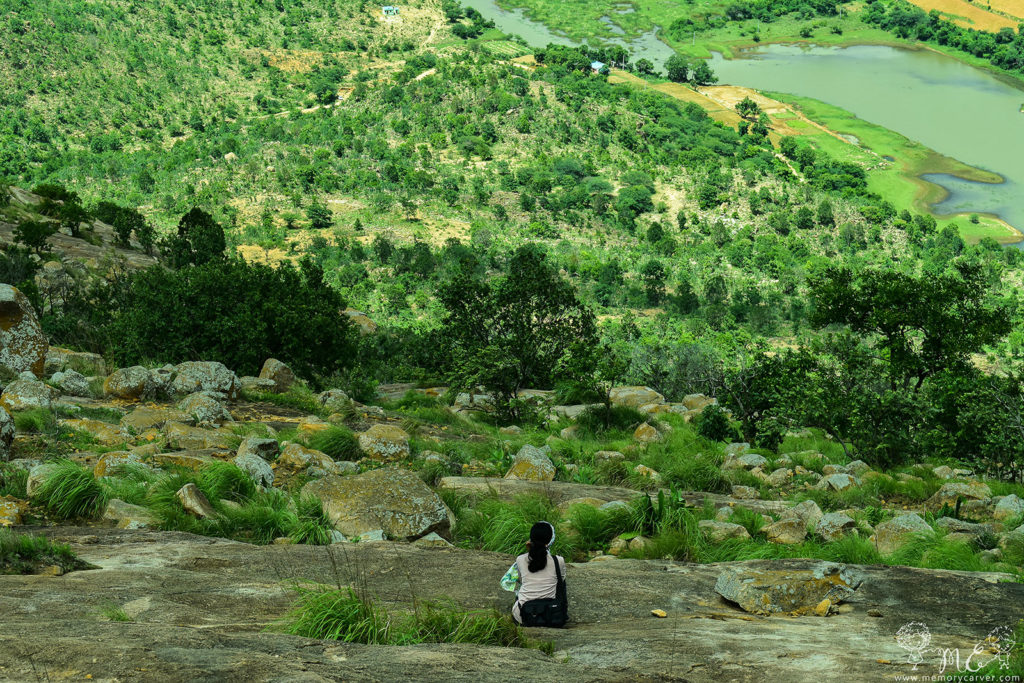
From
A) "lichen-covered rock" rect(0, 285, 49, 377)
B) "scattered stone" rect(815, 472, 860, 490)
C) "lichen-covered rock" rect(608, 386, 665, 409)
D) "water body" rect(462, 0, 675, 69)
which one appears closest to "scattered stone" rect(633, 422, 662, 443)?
"scattered stone" rect(815, 472, 860, 490)

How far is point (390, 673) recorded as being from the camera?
16.7ft

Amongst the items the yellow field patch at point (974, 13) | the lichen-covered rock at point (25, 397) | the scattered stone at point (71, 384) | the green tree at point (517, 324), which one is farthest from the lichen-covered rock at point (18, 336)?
the yellow field patch at point (974, 13)

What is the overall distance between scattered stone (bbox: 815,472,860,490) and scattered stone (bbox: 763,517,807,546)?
475 cm

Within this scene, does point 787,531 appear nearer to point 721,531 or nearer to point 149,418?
point 721,531

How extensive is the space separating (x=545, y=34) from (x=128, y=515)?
174m

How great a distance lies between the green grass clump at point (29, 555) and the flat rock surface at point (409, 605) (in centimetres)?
28

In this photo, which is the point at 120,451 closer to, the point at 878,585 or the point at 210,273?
the point at 878,585

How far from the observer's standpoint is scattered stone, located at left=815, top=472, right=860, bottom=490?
52.1ft

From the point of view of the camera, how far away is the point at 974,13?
15800 cm

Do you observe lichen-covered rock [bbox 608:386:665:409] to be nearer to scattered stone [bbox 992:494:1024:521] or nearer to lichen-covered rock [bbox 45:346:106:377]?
scattered stone [bbox 992:494:1024:521]

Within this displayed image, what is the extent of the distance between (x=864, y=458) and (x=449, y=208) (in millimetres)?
77567

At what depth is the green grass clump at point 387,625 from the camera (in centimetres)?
629

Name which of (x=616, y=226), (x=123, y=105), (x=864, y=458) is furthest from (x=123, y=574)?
(x=123, y=105)

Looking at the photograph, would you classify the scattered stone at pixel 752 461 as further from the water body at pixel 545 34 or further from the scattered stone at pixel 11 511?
the water body at pixel 545 34
